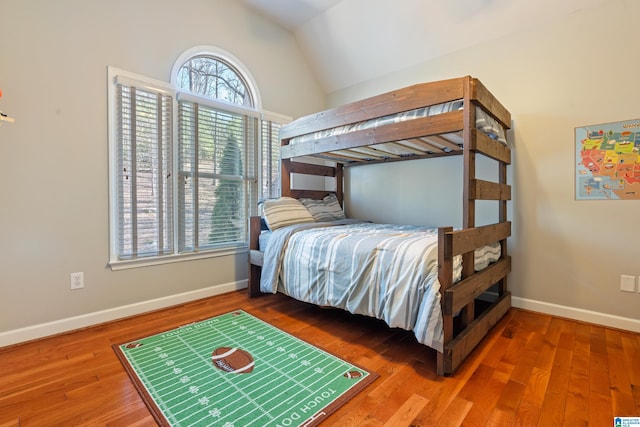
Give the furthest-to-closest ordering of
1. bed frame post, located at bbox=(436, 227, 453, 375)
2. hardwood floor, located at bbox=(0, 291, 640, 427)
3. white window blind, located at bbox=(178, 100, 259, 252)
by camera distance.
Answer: white window blind, located at bbox=(178, 100, 259, 252) → bed frame post, located at bbox=(436, 227, 453, 375) → hardwood floor, located at bbox=(0, 291, 640, 427)

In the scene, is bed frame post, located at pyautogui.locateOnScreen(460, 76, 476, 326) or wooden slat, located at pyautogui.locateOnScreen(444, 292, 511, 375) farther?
bed frame post, located at pyautogui.locateOnScreen(460, 76, 476, 326)

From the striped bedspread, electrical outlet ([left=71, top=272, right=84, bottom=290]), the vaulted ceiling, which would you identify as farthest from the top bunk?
electrical outlet ([left=71, top=272, right=84, bottom=290])

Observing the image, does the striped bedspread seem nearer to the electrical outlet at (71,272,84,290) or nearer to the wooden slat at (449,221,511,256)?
the wooden slat at (449,221,511,256)

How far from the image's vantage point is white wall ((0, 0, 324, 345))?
1.92m

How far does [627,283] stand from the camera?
7.08 ft


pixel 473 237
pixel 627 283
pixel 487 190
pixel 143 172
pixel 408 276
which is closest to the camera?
pixel 408 276

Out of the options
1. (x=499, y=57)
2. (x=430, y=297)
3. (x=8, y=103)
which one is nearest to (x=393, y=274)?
(x=430, y=297)

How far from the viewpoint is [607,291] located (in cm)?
223

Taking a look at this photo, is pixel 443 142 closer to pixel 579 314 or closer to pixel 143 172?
pixel 579 314

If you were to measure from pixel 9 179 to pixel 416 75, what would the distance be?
3499mm

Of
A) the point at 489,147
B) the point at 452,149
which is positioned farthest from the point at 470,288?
the point at 452,149

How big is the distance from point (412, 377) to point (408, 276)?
52cm

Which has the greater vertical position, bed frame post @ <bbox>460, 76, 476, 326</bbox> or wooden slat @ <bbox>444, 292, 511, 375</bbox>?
bed frame post @ <bbox>460, 76, 476, 326</bbox>

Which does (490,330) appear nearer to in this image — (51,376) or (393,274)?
(393,274)
